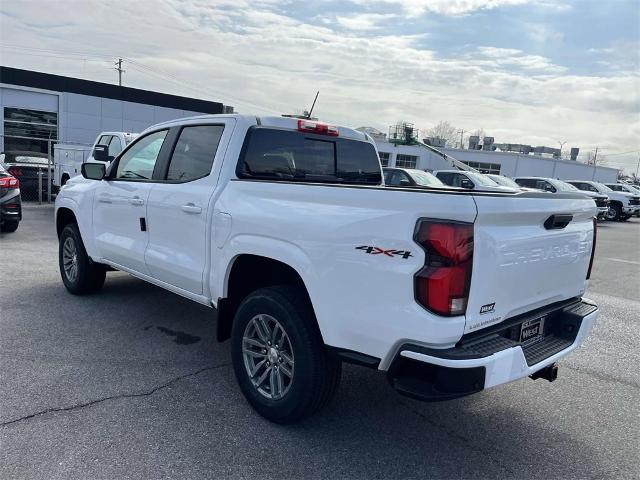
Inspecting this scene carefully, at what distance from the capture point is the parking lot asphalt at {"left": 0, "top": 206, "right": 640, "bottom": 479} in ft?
9.37

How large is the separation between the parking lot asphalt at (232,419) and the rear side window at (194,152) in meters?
1.53

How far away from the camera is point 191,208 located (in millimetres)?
3875

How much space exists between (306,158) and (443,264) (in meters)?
2.12

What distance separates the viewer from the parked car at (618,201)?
2475 centimetres

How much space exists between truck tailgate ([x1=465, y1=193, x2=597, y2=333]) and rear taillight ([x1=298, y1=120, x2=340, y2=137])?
1.98m

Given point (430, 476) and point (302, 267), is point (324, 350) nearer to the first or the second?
point (302, 267)

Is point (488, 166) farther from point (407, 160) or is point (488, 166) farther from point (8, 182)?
point (8, 182)

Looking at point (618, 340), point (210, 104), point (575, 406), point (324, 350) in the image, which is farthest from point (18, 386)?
point (210, 104)

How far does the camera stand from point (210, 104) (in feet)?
113

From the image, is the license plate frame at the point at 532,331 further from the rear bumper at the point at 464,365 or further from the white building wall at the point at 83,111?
the white building wall at the point at 83,111

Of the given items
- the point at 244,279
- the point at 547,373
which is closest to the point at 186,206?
the point at 244,279

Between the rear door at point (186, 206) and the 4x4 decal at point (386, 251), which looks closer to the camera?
the 4x4 decal at point (386, 251)

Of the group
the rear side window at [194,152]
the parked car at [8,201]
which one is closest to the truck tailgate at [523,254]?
the rear side window at [194,152]

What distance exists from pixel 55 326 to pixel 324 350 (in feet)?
10.3
